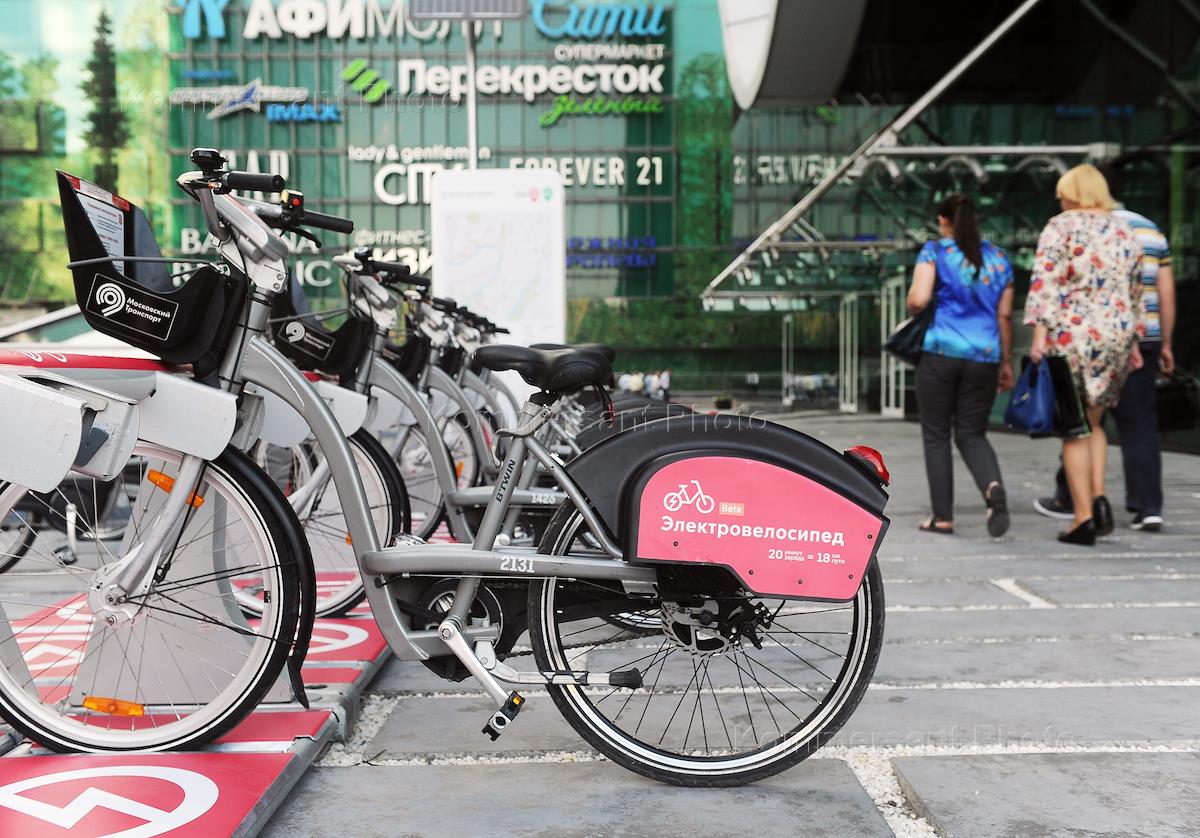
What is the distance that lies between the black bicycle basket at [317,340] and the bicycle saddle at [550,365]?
1.14 meters

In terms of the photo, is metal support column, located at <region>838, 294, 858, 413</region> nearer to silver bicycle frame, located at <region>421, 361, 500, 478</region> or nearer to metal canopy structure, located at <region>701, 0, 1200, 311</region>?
metal canopy structure, located at <region>701, 0, 1200, 311</region>

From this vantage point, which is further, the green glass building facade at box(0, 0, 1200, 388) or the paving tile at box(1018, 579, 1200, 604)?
the green glass building facade at box(0, 0, 1200, 388)

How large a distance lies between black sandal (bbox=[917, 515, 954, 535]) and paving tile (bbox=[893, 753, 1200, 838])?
3534mm

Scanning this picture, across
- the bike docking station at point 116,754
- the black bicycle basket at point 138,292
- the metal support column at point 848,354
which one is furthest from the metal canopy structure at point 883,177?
the bike docking station at point 116,754

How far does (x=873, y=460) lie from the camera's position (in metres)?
2.42

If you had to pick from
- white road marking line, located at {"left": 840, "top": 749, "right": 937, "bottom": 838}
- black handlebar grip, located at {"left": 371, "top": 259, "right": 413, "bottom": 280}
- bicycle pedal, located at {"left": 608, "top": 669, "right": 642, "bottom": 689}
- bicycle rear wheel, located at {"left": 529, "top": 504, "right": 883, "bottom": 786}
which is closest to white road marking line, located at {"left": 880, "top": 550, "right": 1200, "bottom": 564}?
black handlebar grip, located at {"left": 371, "top": 259, "right": 413, "bottom": 280}

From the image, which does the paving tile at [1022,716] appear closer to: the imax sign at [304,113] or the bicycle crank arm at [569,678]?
the bicycle crank arm at [569,678]

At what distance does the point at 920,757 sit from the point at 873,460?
2.44ft

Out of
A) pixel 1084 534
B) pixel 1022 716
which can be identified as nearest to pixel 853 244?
pixel 1084 534

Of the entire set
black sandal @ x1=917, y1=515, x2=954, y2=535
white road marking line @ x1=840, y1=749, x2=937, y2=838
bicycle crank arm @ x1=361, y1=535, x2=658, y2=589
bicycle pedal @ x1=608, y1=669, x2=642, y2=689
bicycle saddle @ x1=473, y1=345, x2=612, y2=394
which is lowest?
white road marking line @ x1=840, y1=749, x2=937, y2=838

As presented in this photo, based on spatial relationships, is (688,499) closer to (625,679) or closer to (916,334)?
(625,679)

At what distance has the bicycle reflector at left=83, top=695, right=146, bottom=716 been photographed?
265cm

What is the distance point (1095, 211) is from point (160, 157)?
29265 mm

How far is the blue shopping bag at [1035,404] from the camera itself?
18.3ft
